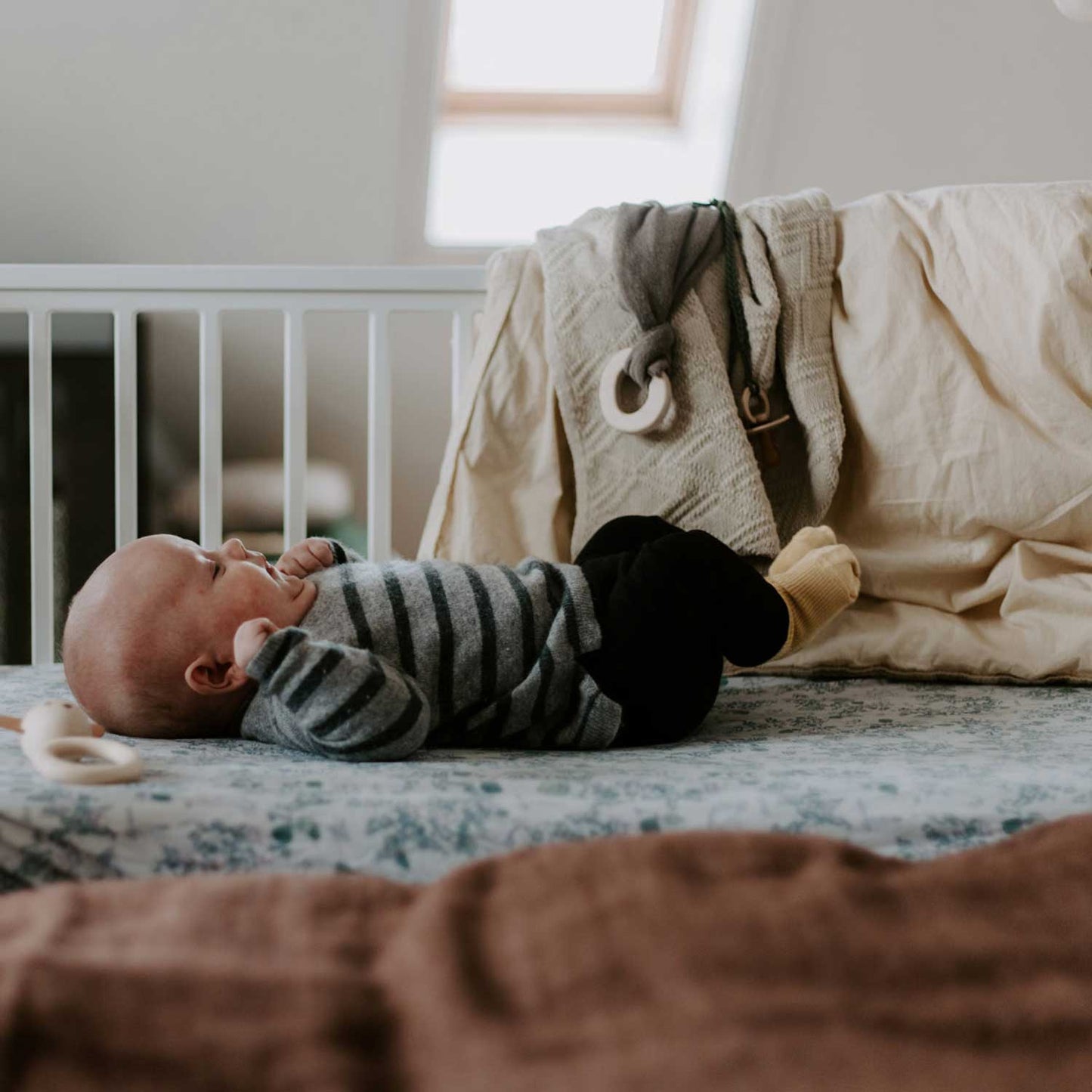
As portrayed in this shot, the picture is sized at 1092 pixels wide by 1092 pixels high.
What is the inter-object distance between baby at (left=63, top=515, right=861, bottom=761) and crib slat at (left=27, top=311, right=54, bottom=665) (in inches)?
16.7

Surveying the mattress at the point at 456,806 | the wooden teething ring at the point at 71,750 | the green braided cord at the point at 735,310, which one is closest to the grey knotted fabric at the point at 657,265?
the green braided cord at the point at 735,310

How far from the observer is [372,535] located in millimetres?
1277

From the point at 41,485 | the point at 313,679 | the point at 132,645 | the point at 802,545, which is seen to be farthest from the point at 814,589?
the point at 41,485

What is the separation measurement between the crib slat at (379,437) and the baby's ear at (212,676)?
0.43 meters

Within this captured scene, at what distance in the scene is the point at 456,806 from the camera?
0.60 m

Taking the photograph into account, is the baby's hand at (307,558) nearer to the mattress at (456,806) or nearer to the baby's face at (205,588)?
the baby's face at (205,588)

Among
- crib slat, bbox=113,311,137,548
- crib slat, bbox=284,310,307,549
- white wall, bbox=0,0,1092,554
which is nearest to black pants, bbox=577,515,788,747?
crib slat, bbox=284,310,307,549

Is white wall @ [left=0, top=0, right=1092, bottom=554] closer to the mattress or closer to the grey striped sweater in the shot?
the grey striped sweater

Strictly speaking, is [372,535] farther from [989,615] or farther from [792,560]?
[989,615]

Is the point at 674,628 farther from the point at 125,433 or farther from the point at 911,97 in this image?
the point at 911,97

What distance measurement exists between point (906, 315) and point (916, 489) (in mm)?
167

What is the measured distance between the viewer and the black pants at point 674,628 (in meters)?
0.87

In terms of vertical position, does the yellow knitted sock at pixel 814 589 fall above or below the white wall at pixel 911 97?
below

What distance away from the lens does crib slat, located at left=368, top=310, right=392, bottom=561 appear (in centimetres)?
125
